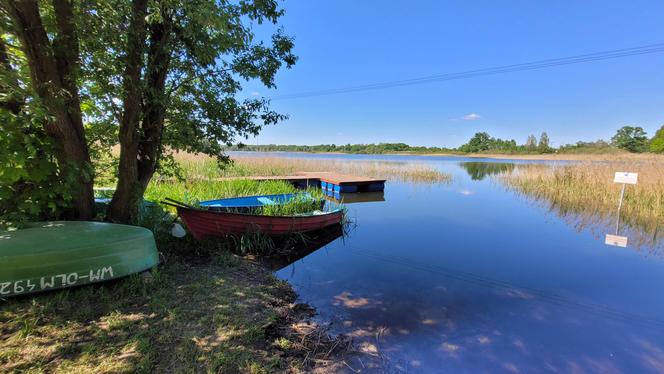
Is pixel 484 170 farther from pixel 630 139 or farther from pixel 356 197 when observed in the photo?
pixel 630 139

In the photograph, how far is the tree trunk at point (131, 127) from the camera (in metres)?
3.28

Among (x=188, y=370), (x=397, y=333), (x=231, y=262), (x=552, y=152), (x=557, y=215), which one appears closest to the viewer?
(x=188, y=370)

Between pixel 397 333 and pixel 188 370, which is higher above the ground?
pixel 188 370

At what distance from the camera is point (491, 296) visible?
4168 millimetres

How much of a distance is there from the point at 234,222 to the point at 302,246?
157 centimetres

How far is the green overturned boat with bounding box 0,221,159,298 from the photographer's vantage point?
8.41ft

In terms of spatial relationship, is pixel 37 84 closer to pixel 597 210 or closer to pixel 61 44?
pixel 61 44

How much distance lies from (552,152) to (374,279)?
6303 centimetres

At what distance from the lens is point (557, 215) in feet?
30.7

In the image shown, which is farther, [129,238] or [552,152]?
[552,152]

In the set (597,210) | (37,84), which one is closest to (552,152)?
(597,210)

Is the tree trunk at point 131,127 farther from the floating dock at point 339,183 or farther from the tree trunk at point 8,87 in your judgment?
the floating dock at point 339,183

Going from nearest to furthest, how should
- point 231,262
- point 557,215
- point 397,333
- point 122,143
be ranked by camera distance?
point 397,333 → point 122,143 → point 231,262 → point 557,215

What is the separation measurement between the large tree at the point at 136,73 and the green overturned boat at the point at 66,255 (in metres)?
0.66
